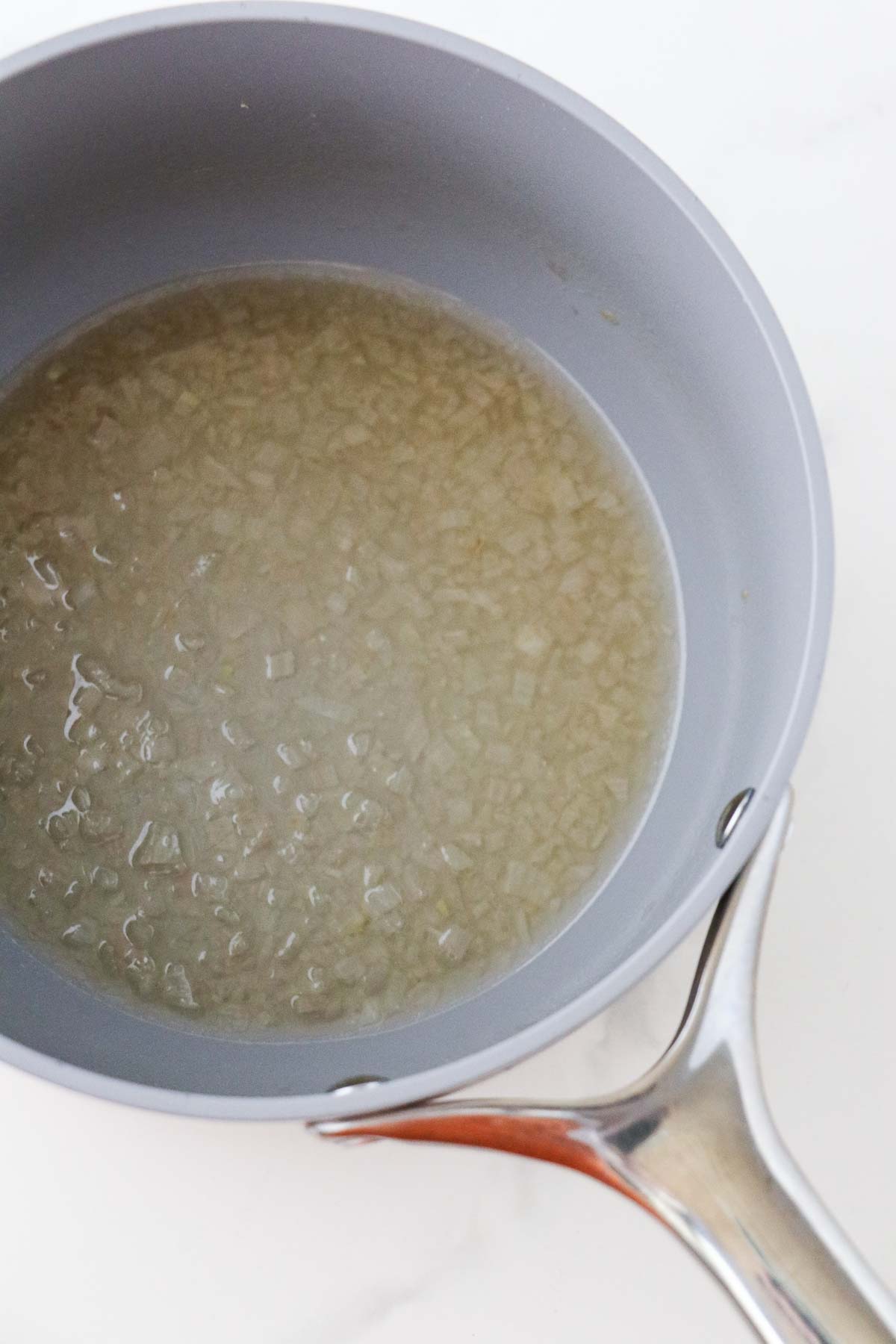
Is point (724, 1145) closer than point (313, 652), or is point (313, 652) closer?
point (724, 1145)

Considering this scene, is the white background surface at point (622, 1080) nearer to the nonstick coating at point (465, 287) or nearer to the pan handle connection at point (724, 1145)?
the nonstick coating at point (465, 287)

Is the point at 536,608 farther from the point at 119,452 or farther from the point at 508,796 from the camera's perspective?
the point at 119,452

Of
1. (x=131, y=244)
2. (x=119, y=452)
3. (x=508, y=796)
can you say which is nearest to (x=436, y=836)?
(x=508, y=796)

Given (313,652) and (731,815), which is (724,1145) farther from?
(313,652)

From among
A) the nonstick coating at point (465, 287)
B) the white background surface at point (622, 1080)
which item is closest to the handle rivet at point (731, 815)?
the nonstick coating at point (465, 287)

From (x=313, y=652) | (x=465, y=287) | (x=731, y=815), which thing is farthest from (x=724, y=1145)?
(x=465, y=287)
